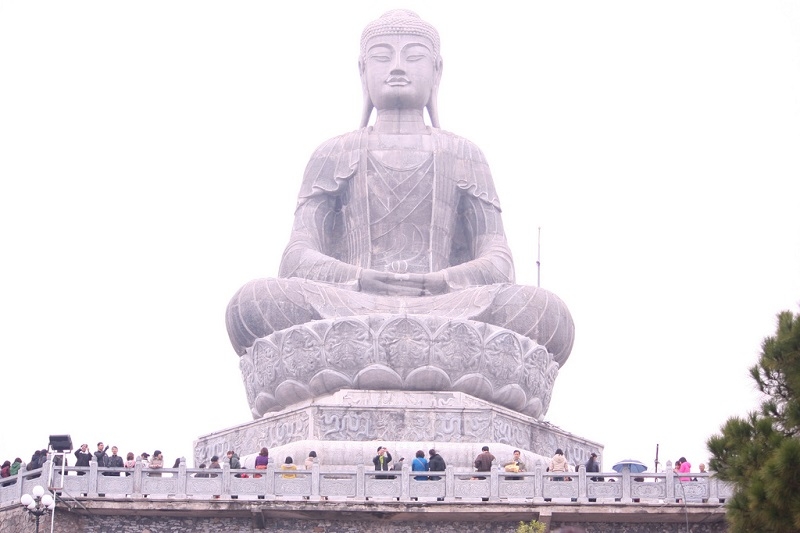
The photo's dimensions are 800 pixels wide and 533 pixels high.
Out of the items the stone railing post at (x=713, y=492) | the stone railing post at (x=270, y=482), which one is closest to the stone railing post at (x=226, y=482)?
the stone railing post at (x=270, y=482)

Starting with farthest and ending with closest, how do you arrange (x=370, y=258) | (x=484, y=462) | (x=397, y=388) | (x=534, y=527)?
(x=370, y=258) < (x=397, y=388) < (x=484, y=462) < (x=534, y=527)

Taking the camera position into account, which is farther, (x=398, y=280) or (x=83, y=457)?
(x=398, y=280)

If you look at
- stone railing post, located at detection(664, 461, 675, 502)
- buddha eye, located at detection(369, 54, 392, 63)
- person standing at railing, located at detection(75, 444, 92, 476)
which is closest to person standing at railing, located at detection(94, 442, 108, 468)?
person standing at railing, located at detection(75, 444, 92, 476)

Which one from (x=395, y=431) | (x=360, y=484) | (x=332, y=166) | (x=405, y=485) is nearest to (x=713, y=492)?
(x=405, y=485)

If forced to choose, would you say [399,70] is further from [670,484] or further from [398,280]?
[670,484]

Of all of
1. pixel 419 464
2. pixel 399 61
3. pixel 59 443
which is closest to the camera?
pixel 59 443

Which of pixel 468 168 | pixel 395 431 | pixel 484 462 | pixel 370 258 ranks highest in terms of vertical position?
pixel 468 168

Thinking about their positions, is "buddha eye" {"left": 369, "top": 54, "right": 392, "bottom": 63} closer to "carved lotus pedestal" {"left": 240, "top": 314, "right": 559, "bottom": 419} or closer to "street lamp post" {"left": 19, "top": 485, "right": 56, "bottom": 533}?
"carved lotus pedestal" {"left": 240, "top": 314, "right": 559, "bottom": 419}

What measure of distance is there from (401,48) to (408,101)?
777 millimetres

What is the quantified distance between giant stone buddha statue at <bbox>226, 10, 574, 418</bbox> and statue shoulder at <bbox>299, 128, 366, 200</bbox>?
0.02 metres

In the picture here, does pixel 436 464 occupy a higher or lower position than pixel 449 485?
higher

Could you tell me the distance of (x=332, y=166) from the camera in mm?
29500

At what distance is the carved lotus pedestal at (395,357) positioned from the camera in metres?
26.4

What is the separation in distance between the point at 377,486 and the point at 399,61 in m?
9.23
